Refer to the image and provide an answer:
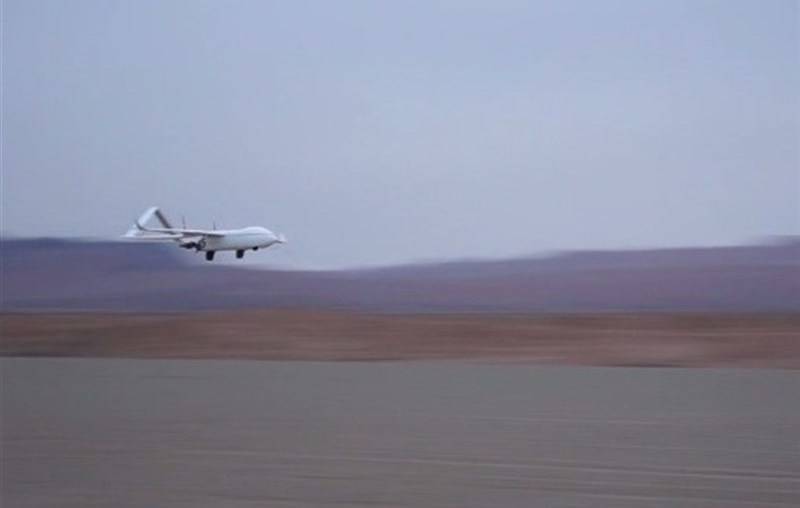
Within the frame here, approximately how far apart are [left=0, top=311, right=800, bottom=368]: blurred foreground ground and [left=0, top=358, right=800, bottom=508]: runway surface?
14.8ft

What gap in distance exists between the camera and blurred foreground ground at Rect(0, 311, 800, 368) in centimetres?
2959

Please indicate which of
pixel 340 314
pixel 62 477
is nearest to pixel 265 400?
pixel 62 477

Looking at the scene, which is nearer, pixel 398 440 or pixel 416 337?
pixel 398 440

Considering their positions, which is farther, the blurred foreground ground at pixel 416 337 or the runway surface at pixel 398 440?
the blurred foreground ground at pixel 416 337

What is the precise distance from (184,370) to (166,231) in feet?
38.4

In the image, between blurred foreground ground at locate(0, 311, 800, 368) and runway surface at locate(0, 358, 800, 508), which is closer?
runway surface at locate(0, 358, 800, 508)

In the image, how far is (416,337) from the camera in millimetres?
32438

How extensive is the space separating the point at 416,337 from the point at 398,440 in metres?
16.9

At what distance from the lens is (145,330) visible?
30.3 m

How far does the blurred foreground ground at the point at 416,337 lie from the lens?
97.1 ft

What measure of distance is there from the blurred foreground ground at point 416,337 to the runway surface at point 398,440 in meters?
4.52

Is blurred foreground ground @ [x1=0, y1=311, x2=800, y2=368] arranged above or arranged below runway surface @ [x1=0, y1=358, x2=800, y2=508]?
above

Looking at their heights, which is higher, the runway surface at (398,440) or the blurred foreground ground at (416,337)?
the blurred foreground ground at (416,337)

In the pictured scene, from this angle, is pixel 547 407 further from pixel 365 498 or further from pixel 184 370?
pixel 184 370
